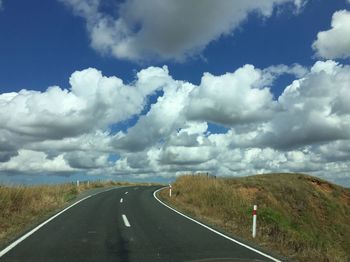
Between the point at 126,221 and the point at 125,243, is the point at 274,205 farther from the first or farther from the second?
the point at 125,243

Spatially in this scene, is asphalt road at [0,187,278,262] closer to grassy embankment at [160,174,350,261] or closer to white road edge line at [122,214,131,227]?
white road edge line at [122,214,131,227]

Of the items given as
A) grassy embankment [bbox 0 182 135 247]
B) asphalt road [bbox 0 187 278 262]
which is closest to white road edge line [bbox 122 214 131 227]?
asphalt road [bbox 0 187 278 262]

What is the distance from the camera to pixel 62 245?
467 inches

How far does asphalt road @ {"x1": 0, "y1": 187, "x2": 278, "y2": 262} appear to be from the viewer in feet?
33.8

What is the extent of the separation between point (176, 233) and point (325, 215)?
25.2 meters

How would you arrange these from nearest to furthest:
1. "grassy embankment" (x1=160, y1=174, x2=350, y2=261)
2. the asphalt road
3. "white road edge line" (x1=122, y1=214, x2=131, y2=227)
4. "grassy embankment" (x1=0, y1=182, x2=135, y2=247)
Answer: the asphalt road < "grassy embankment" (x1=0, y1=182, x2=135, y2=247) < "white road edge line" (x1=122, y1=214, x2=131, y2=227) < "grassy embankment" (x1=160, y1=174, x2=350, y2=261)

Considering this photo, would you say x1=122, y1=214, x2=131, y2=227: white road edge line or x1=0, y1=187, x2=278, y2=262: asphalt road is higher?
x1=122, y1=214, x2=131, y2=227: white road edge line

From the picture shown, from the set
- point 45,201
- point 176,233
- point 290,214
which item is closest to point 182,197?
point 290,214

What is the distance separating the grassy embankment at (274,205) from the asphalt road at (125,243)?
2469mm

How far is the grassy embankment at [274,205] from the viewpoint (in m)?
21.8

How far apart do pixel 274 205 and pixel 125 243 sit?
902 inches

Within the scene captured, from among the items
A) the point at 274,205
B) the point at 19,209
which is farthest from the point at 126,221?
the point at 274,205

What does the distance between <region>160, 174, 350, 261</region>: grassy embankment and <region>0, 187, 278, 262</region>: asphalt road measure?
8.10ft

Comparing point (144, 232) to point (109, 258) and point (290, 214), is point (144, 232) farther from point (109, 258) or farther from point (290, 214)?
point (290, 214)
